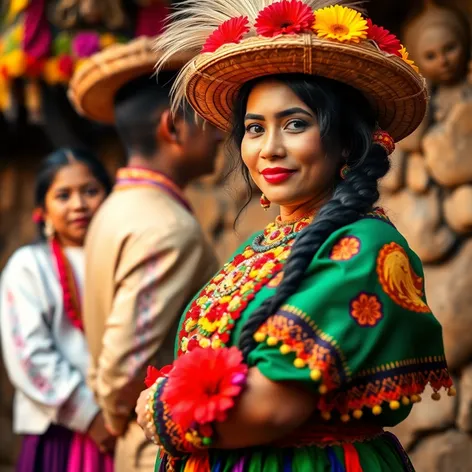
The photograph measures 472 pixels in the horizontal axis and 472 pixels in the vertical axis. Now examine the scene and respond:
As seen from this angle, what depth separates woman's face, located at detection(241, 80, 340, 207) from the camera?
6.66ft

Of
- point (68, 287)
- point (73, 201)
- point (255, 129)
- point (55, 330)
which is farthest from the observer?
point (73, 201)

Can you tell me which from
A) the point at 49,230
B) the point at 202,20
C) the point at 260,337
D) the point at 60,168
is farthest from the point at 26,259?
the point at 260,337

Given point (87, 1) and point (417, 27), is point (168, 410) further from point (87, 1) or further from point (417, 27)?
point (87, 1)

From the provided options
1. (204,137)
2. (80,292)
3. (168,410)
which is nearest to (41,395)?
(80,292)

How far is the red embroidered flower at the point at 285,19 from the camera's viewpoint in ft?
6.54

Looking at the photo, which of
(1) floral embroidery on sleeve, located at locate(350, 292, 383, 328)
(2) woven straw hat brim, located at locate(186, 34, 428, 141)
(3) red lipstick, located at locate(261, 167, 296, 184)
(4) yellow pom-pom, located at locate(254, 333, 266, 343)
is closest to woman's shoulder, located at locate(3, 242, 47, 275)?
(2) woven straw hat brim, located at locate(186, 34, 428, 141)

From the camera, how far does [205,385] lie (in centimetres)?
186

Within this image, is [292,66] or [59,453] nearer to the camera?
[292,66]

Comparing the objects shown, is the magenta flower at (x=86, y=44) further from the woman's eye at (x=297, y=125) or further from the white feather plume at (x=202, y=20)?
the woman's eye at (x=297, y=125)

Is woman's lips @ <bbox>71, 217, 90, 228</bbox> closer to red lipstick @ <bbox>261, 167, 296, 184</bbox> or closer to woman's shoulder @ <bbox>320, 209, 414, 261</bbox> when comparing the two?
red lipstick @ <bbox>261, 167, 296, 184</bbox>

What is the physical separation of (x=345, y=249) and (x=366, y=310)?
0.13 meters

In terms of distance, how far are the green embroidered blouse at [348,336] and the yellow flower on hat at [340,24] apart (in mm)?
385

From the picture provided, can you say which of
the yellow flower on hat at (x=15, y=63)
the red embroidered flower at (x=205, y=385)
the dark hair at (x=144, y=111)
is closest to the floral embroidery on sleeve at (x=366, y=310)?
the red embroidered flower at (x=205, y=385)

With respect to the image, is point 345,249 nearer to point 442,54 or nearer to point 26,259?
point 442,54
